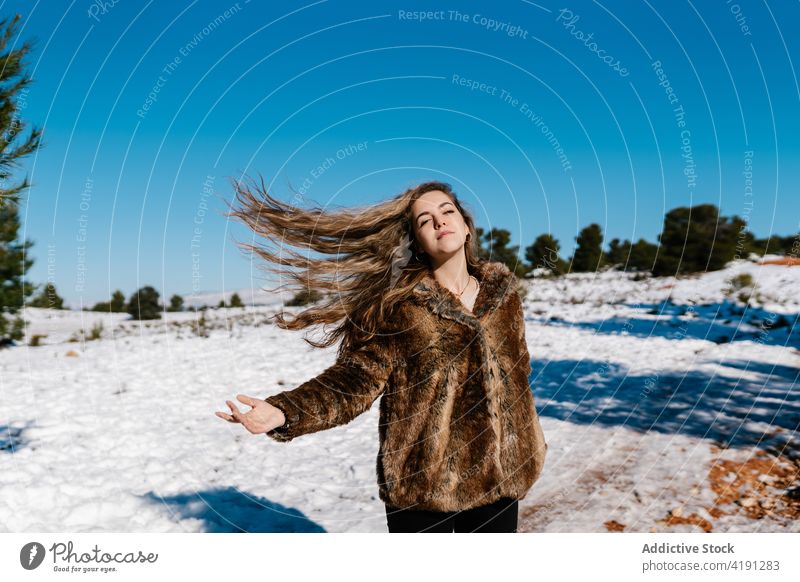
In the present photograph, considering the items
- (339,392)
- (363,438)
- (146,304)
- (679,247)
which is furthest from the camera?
(146,304)

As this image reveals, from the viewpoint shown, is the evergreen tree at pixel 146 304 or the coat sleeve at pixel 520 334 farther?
the evergreen tree at pixel 146 304

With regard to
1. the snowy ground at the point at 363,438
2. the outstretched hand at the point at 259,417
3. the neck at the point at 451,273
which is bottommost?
the snowy ground at the point at 363,438

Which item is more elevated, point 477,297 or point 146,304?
point 146,304

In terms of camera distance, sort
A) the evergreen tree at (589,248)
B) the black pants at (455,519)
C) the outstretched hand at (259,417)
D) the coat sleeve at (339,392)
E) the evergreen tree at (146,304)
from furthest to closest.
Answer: the evergreen tree at (146,304)
the evergreen tree at (589,248)
the black pants at (455,519)
the coat sleeve at (339,392)
the outstretched hand at (259,417)

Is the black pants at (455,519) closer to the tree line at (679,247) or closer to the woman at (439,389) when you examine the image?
the woman at (439,389)

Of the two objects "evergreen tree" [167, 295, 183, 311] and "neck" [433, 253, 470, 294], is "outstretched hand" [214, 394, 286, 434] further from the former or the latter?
"evergreen tree" [167, 295, 183, 311]

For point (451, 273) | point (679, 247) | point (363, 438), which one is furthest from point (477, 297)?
point (679, 247)

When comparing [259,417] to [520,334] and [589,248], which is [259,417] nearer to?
[520,334]

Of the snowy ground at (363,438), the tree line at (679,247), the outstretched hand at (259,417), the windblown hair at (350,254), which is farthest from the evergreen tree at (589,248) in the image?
the outstretched hand at (259,417)

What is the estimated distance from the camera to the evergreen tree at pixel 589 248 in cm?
1325

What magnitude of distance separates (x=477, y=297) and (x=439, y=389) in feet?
1.50

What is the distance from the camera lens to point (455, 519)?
276cm

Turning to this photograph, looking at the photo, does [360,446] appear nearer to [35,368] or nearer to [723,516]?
[723,516]
